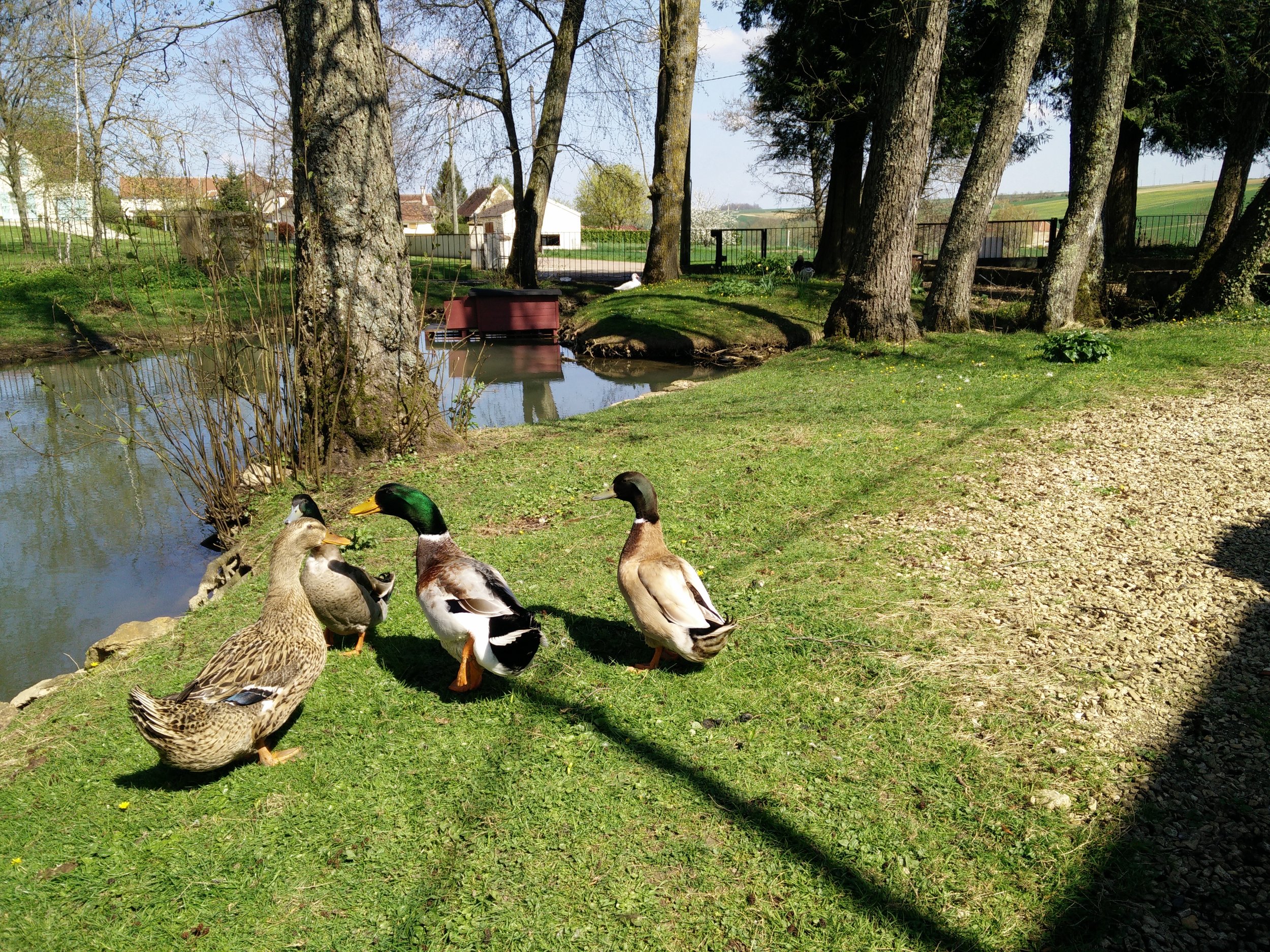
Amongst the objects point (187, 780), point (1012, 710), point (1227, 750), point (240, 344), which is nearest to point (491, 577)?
point (187, 780)

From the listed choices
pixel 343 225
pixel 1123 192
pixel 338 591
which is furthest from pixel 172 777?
pixel 1123 192

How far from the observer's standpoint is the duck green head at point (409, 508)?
4.68 metres

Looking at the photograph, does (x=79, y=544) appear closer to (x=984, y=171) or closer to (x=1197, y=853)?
(x=1197, y=853)

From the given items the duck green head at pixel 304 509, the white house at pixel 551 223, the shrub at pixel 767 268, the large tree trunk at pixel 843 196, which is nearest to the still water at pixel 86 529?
the duck green head at pixel 304 509

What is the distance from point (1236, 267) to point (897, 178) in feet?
21.9

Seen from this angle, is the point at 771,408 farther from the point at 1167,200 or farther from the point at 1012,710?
the point at 1167,200

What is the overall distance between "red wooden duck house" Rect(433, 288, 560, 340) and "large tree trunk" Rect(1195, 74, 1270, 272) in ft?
45.6

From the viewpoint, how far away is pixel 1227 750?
12.4 ft

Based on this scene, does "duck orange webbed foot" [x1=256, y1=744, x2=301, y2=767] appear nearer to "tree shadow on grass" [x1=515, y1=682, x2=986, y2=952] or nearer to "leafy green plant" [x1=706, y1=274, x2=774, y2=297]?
"tree shadow on grass" [x1=515, y1=682, x2=986, y2=952]

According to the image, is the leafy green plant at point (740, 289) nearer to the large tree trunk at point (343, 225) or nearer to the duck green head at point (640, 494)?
the large tree trunk at point (343, 225)

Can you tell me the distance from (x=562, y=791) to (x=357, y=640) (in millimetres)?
2016

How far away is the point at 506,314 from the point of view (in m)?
20.9

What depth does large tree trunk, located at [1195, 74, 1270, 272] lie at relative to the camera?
56.0 feet

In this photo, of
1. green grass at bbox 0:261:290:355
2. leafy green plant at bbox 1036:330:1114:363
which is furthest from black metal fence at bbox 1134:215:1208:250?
green grass at bbox 0:261:290:355
